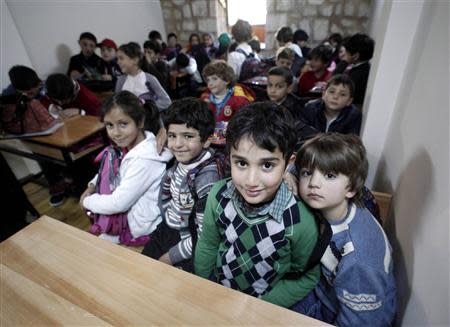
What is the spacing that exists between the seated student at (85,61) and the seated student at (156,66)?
31.6 inches

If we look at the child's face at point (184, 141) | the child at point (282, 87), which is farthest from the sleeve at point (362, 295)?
the child at point (282, 87)

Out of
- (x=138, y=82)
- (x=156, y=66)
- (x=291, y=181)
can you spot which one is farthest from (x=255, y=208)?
(x=156, y=66)

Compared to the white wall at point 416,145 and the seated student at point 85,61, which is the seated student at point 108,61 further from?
the white wall at point 416,145

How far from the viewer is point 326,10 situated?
4973mm

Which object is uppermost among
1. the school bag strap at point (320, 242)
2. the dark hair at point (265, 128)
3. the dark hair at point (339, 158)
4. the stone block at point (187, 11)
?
the stone block at point (187, 11)

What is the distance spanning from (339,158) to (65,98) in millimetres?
2505

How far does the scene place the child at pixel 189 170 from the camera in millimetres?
1103

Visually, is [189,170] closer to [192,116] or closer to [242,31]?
[192,116]

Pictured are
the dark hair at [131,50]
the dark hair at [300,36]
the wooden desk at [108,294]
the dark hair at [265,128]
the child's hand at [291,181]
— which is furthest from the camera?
the dark hair at [300,36]

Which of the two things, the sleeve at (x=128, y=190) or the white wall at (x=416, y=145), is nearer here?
the white wall at (x=416, y=145)

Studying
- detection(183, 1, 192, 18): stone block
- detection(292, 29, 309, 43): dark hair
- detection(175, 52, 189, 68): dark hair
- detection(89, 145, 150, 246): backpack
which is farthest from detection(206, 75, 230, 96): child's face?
detection(183, 1, 192, 18): stone block

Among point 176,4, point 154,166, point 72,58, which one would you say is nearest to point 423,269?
point 154,166

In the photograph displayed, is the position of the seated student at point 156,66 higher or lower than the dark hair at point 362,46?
lower

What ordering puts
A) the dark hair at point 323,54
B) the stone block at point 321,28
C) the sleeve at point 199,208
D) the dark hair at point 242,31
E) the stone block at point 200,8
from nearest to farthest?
1. the sleeve at point 199,208
2. the dark hair at point 323,54
3. the dark hair at point 242,31
4. the stone block at point 321,28
5. the stone block at point 200,8
